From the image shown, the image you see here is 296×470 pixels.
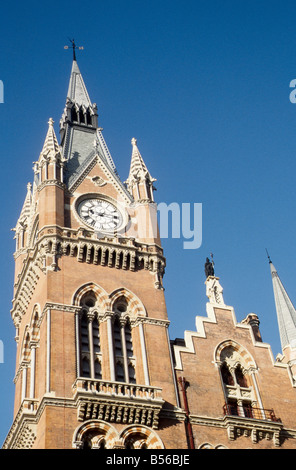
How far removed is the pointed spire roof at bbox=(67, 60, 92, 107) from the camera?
56.6 m

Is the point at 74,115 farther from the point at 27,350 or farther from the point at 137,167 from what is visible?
the point at 27,350

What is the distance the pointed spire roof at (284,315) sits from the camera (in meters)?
45.0

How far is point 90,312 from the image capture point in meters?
39.2

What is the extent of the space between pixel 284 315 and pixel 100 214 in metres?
12.5

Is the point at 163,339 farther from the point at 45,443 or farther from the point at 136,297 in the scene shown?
the point at 45,443

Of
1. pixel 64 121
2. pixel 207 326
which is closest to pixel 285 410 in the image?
pixel 207 326

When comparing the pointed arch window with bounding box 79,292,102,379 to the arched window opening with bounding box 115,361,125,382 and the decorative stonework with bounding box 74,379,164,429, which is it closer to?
the arched window opening with bounding box 115,361,125,382

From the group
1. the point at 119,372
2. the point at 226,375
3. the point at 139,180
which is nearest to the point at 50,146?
the point at 139,180

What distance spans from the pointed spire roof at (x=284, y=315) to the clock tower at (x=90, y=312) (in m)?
8.41

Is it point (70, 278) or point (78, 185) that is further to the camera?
point (78, 185)

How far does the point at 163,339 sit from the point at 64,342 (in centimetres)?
546

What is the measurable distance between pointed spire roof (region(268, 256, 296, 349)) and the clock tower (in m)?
8.41

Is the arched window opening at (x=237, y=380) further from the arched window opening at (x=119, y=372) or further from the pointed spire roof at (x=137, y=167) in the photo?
the pointed spire roof at (x=137, y=167)

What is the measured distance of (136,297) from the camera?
4066 cm
